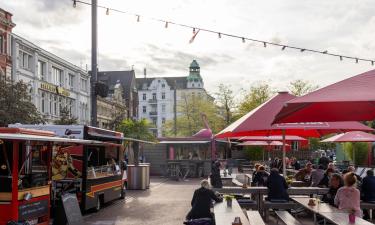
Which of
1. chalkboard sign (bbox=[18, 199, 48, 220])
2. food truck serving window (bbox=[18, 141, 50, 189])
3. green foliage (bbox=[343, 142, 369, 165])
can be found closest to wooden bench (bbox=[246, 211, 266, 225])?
chalkboard sign (bbox=[18, 199, 48, 220])

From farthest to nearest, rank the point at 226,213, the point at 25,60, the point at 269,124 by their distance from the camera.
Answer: the point at 25,60 < the point at 269,124 < the point at 226,213

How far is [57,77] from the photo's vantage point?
5472 cm

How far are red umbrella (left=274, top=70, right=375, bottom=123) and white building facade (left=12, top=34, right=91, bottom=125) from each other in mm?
32802

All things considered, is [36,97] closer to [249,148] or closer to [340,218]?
[249,148]

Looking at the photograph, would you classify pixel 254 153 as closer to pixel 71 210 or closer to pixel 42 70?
pixel 42 70

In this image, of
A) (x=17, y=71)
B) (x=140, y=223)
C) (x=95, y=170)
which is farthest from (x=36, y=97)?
(x=140, y=223)

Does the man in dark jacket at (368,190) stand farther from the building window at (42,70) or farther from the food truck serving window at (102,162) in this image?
the building window at (42,70)

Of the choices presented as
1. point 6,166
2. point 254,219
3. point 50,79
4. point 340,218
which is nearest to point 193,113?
point 50,79

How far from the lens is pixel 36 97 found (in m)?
48.0

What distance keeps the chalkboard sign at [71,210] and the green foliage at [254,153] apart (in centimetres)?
4196

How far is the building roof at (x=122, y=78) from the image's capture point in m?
91.4

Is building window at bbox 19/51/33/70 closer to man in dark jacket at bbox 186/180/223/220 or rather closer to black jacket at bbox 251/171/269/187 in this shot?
black jacket at bbox 251/171/269/187

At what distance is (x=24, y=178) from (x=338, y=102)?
7662mm

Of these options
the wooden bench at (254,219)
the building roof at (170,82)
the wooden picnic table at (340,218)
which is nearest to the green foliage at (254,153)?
the wooden bench at (254,219)
